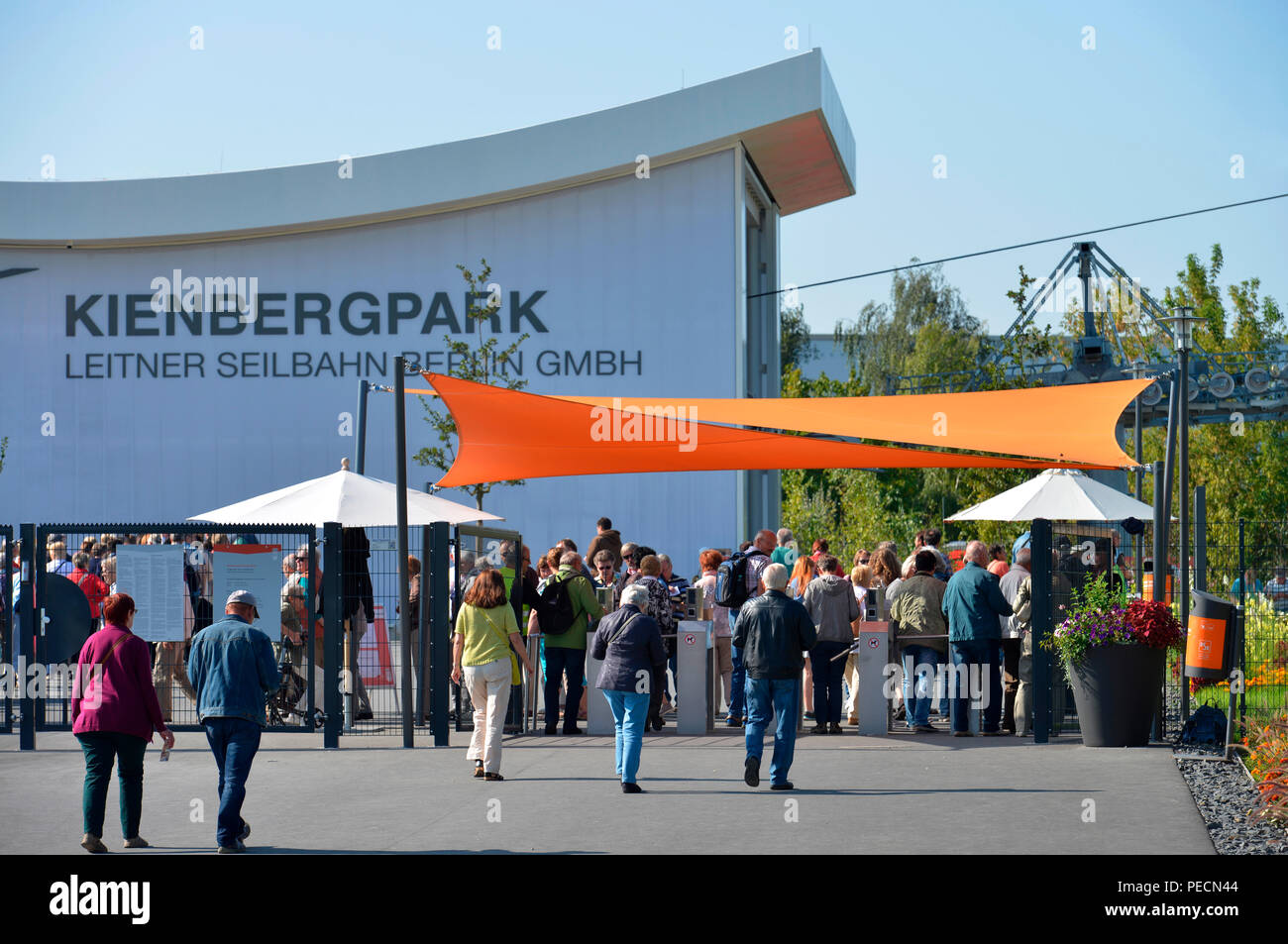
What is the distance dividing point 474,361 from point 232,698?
18.7m

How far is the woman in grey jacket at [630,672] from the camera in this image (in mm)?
10781

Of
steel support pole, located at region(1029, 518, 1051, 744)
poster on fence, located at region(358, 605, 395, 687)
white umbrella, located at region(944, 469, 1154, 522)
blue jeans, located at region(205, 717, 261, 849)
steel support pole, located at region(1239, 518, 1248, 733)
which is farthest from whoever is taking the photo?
white umbrella, located at region(944, 469, 1154, 522)

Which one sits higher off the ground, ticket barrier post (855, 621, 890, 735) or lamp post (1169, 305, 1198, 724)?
lamp post (1169, 305, 1198, 724)

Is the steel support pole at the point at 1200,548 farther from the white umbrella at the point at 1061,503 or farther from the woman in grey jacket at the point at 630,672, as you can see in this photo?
the woman in grey jacket at the point at 630,672

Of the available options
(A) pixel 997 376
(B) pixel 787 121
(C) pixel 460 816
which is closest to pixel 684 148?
(B) pixel 787 121

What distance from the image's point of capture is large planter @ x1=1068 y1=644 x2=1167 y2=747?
1286 centimetres

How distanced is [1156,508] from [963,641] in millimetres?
3400

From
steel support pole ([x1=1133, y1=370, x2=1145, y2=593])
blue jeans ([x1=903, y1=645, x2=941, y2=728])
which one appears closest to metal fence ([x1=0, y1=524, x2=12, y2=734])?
blue jeans ([x1=903, y1=645, x2=941, y2=728])

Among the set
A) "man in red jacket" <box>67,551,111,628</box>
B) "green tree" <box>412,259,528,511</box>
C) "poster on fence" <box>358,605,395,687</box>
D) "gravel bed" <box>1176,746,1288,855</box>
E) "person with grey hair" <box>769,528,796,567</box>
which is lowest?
"gravel bed" <box>1176,746,1288,855</box>

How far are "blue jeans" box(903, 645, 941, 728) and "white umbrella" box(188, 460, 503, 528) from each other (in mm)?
4879

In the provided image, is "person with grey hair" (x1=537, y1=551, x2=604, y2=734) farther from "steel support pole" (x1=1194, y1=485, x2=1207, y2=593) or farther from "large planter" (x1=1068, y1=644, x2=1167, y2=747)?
"steel support pole" (x1=1194, y1=485, x2=1207, y2=593)

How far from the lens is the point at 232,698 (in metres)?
8.70

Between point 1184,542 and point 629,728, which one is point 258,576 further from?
point 1184,542
